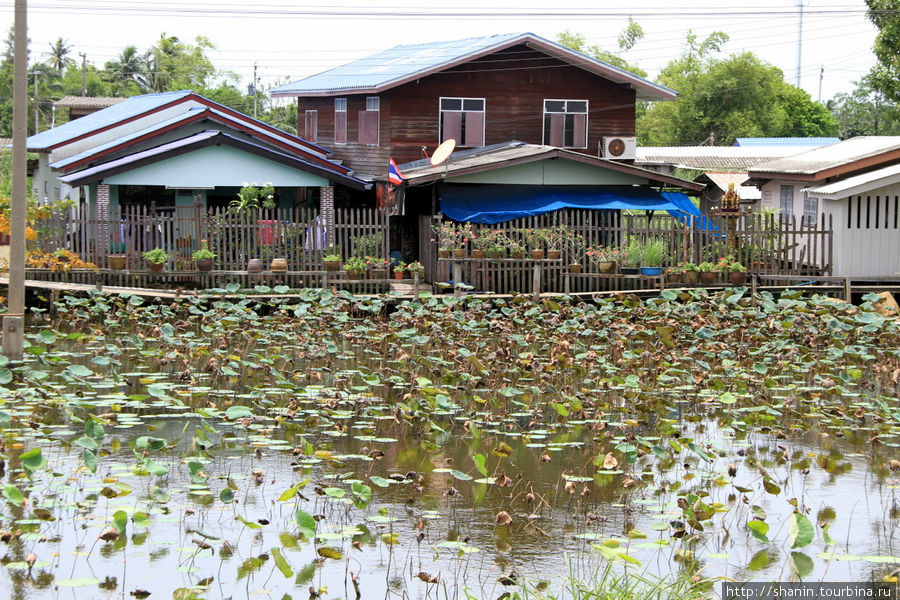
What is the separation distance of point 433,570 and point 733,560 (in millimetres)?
2285

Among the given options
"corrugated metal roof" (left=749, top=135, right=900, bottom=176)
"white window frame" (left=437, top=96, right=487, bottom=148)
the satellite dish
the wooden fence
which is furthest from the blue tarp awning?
"white window frame" (left=437, top=96, right=487, bottom=148)

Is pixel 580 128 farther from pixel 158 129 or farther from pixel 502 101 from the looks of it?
pixel 158 129

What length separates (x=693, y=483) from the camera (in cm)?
1073

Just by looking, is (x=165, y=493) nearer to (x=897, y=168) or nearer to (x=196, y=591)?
(x=196, y=591)

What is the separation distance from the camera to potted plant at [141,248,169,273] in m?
23.6

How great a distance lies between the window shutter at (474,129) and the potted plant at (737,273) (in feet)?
30.1

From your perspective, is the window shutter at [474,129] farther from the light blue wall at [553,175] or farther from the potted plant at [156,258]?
the potted plant at [156,258]

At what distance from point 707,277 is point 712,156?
77.3ft

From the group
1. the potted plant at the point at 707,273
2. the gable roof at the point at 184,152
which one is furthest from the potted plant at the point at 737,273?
the gable roof at the point at 184,152

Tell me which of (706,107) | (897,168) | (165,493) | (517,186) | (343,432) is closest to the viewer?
(165,493)

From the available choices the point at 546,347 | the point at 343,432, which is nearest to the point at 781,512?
the point at 343,432

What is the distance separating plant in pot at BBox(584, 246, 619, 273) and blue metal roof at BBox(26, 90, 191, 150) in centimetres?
1647

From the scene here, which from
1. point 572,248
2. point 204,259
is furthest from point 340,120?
point 572,248

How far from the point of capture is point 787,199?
109 ft
